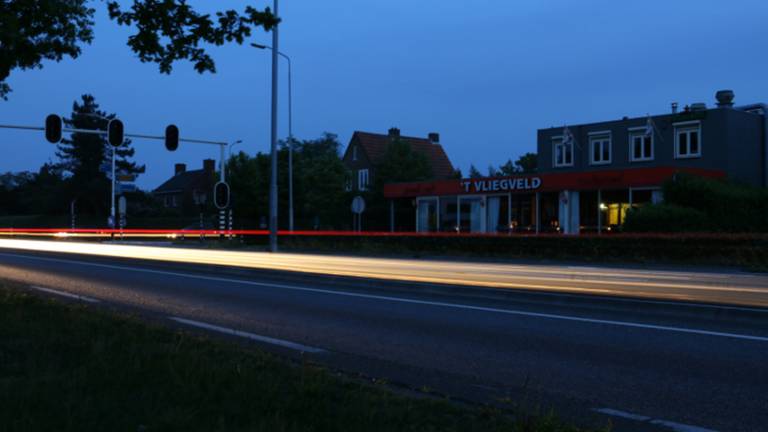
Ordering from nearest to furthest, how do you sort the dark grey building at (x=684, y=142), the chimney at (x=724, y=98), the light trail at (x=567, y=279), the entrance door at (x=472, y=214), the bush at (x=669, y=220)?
1. the light trail at (x=567, y=279)
2. the bush at (x=669, y=220)
3. the dark grey building at (x=684, y=142)
4. the entrance door at (x=472, y=214)
5. the chimney at (x=724, y=98)

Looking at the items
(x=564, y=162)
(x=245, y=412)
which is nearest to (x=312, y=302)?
(x=245, y=412)

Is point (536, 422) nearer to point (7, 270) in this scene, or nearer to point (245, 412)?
point (245, 412)

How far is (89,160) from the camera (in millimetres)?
75000

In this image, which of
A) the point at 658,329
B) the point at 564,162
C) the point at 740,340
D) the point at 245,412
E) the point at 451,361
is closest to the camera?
the point at 245,412

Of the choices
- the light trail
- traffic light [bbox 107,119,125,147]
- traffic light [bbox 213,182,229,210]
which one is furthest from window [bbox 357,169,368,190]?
traffic light [bbox 107,119,125,147]

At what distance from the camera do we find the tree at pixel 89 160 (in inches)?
2847

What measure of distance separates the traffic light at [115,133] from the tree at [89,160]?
5094 cm

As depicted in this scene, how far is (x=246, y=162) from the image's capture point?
55.1m

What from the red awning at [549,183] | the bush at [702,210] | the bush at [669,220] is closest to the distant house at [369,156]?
the red awning at [549,183]

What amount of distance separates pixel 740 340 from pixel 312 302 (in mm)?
6677

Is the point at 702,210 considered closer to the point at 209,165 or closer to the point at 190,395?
the point at 190,395

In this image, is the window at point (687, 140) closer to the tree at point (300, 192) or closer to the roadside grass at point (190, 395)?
the tree at point (300, 192)

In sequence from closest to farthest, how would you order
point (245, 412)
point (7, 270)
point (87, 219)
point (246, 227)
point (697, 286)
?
point (245, 412) → point (697, 286) → point (7, 270) → point (246, 227) → point (87, 219)

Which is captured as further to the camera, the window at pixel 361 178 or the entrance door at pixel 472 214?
the window at pixel 361 178
